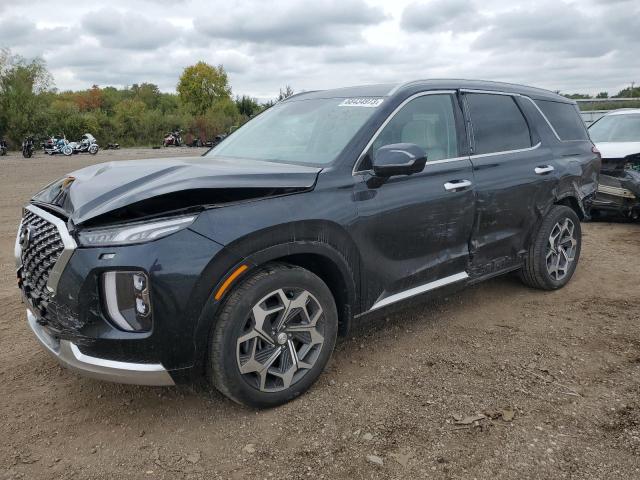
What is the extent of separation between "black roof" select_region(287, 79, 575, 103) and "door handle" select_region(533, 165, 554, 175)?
2.24 feet

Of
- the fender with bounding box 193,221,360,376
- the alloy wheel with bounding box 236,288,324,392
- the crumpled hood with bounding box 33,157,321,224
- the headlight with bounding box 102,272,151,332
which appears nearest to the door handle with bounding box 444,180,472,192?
the fender with bounding box 193,221,360,376

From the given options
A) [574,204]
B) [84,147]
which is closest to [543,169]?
[574,204]

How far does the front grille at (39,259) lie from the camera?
107 inches

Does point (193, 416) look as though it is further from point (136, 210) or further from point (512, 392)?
point (512, 392)

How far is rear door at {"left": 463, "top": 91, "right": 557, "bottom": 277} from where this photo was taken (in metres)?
A: 4.10

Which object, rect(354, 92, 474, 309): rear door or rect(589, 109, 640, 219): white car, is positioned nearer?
rect(354, 92, 474, 309): rear door

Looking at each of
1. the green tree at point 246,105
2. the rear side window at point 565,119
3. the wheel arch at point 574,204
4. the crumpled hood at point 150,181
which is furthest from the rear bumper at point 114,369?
the green tree at point 246,105

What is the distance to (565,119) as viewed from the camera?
5.14 metres

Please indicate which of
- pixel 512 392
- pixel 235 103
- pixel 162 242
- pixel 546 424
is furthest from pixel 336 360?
pixel 235 103

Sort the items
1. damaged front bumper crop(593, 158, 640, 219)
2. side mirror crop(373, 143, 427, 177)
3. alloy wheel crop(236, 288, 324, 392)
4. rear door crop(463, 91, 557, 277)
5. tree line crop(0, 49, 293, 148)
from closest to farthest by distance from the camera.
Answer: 1. alloy wheel crop(236, 288, 324, 392)
2. side mirror crop(373, 143, 427, 177)
3. rear door crop(463, 91, 557, 277)
4. damaged front bumper crop(593, 158, 640, 219)
5. tree line crop(0, 49, 293, 148)

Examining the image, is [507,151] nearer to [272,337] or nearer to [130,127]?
[272,337]

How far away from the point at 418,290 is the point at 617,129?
712cm

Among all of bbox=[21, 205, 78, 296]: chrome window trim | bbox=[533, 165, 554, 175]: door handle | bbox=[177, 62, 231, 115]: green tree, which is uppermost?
bbox=[177, 62, 231, 115]: green tree

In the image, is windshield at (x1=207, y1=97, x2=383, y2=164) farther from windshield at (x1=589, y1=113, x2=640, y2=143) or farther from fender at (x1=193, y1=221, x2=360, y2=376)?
windshield at (x1=589, y1=113, x2=640, y2=143)
